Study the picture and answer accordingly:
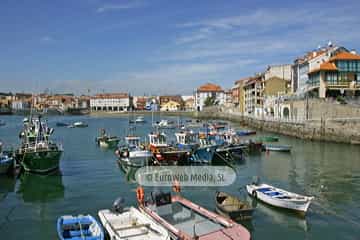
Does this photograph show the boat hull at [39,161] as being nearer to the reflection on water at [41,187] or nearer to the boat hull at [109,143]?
the reflection on water at [41,187]

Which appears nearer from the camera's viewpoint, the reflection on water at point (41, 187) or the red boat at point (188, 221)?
the red boat at point (188, 221)

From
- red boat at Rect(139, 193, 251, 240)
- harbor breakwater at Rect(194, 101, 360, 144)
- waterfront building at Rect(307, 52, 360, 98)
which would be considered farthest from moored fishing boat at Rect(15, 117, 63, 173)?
waterfront building at Rect(307, 52, 360, 98)

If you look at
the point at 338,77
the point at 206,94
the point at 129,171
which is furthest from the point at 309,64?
the point at 206,94

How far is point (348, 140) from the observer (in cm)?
5084

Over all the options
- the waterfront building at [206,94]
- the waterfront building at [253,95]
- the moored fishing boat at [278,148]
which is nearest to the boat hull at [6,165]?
the moored fishing boat at [278,148]

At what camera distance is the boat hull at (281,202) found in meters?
19.5

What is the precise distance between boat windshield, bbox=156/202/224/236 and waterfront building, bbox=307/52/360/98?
54.1 meters

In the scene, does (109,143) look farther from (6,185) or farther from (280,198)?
(280,198)

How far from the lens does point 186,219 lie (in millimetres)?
17047

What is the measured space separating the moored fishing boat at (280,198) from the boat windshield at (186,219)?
5.66 m

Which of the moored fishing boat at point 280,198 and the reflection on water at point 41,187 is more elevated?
the moored fishing boat at point 280,198

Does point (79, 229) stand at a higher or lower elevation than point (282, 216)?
higher

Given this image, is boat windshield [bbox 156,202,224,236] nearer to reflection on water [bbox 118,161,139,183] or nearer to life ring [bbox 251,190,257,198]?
life ring [bbox 251,190,257,198]

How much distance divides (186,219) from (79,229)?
15.0 ft
